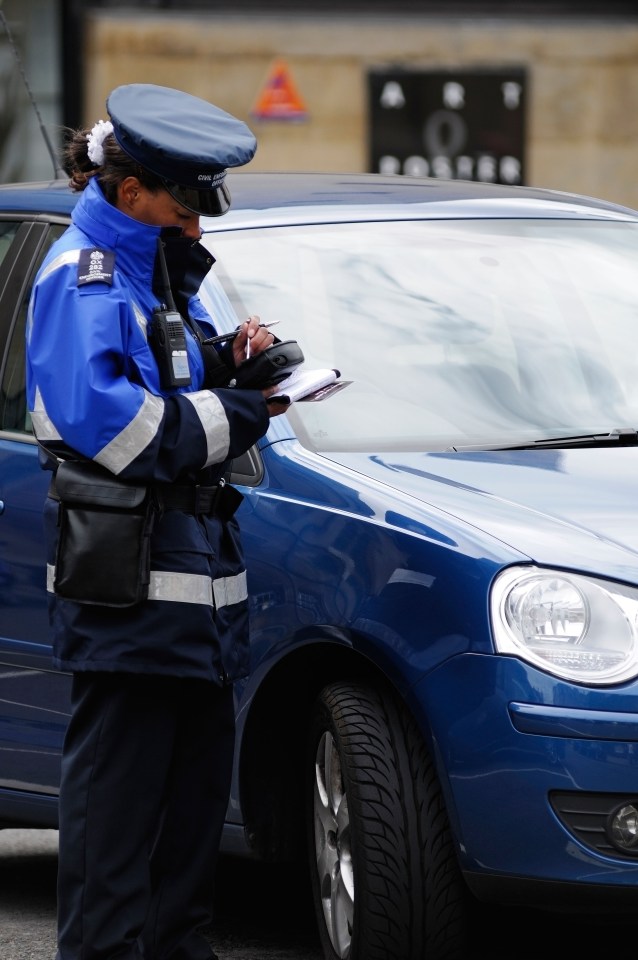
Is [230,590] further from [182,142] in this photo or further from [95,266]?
[182,142]

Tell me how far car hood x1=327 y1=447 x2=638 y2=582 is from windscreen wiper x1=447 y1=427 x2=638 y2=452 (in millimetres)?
40

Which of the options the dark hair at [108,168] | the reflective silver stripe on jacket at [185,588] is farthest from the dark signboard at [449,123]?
the reflective silver stripe on jacket at [185,588]

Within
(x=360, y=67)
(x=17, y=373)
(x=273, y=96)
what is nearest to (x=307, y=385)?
(x=17, y=373)

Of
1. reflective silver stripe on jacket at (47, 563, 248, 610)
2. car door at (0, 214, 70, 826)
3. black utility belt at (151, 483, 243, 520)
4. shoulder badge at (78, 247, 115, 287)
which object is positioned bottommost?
car door at (0, 214, 70, 826)

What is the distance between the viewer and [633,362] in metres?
4.48

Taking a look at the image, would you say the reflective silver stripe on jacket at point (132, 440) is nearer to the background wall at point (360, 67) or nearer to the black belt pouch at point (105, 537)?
the black belt pouch at point (105, 537)

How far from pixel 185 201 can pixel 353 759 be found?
3.47 feet

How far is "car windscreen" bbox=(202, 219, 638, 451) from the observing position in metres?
4.16

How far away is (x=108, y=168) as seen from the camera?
3393 millimetres

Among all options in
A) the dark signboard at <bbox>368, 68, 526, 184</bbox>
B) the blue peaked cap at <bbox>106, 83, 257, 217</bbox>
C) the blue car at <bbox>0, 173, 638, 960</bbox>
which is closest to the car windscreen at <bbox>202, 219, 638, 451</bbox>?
the blue car at <bbox>0, 173, 638, 960</bbox>

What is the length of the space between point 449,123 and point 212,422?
37.9 ft

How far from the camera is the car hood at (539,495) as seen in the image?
3.42 metres

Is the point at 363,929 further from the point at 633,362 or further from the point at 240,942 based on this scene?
Answer: the point at 633,362

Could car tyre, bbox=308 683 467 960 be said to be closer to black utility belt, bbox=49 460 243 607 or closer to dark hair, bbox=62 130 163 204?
black utility belt, bbox=49 460 243 607
